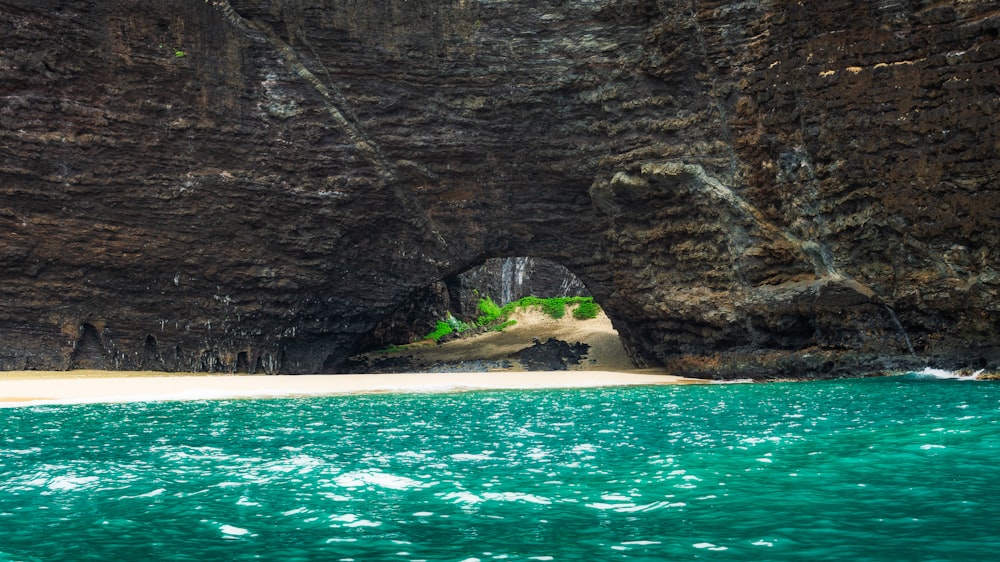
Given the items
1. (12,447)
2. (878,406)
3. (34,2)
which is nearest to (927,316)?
(878,406)

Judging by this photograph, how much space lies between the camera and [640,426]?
37.8 feet

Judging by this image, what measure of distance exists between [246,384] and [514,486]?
1473 centimetres

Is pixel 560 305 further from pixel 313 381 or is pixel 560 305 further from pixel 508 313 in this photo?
pixel 313 381

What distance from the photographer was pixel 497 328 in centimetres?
3684

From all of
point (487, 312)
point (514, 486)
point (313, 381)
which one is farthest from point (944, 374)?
point (487, 312)

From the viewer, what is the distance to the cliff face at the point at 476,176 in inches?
792

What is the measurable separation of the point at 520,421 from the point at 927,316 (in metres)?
12.3

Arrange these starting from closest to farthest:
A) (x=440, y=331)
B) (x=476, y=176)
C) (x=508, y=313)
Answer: (x=476, y=176), (x=440, y=331), (x=508, y=313)

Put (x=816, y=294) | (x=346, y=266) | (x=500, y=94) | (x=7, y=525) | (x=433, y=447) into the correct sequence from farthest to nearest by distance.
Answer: (x=346, y=266) → (x=500, y=94) → (x=816, y=294) → (x=433, y=447) → (x=7, y=525)

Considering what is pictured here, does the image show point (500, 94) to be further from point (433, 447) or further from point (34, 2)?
point (433, 447)

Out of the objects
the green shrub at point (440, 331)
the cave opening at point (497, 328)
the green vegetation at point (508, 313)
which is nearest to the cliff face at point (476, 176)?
the cave opening at point (497, 328)

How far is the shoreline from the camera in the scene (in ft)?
57.9

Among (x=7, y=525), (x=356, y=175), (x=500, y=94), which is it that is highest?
(x=500, y=94)

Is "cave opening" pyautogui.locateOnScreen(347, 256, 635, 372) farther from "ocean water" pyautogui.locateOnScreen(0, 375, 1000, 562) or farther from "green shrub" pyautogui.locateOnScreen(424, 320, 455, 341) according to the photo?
"ocean water" pyautogui.locateOnScreen(0, 375, 1000, 562)
